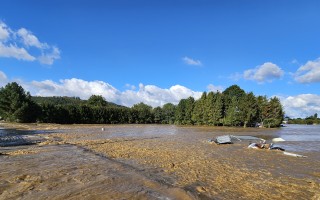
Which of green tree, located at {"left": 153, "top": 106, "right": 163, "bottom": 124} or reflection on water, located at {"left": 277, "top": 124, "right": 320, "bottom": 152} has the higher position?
green tree, located at {"left": 153, "top": 106, "right": 163, "bottom": 124}

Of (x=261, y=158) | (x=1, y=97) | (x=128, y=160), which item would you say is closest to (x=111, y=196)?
(x=128, y=160)

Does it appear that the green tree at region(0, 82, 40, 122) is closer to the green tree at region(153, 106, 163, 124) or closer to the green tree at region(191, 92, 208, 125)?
the green tree at region(191, 92, 208, 125)

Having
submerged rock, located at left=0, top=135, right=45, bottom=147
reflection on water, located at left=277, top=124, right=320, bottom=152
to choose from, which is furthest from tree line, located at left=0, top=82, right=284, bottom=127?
submerged rock, located at left=0, top=135, right=45, bottom=147

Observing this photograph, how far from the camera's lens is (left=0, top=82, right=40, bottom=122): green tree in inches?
3121

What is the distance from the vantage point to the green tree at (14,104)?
260 feet

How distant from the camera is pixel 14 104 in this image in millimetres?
78875

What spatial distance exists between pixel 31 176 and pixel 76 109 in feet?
302

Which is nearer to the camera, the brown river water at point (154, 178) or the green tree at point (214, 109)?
the brown river water at point (154, 178)

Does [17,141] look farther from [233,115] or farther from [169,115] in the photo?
[169,115]

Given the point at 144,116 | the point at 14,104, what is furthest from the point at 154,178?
the point at 144,116

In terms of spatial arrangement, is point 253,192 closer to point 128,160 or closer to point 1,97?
point 128,160

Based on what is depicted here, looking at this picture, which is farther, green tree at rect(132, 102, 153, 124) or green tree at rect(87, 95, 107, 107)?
green tree at rect(87, 95, 107, 107)

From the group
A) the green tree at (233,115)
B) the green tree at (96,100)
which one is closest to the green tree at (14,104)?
the green tree at (233,115)

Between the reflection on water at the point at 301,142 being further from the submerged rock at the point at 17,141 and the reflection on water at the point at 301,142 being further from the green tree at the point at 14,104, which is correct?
the green tree at the point at 14,104
